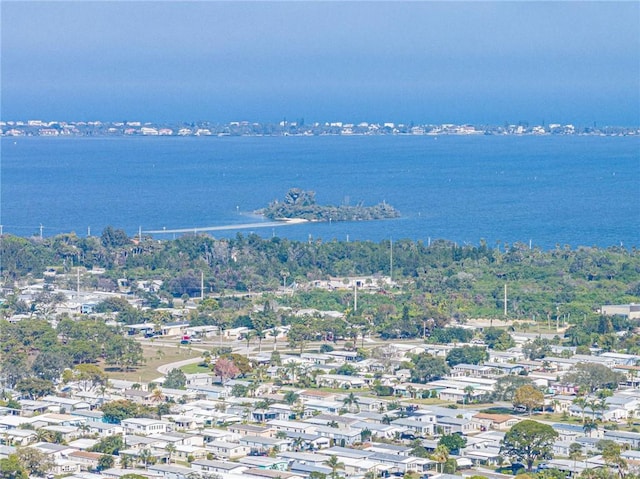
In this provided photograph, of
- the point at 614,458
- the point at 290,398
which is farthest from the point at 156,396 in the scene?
→ the point at 614,458

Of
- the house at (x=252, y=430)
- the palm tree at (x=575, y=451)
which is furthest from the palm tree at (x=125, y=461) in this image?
the palm tree at (x=575, y=451)

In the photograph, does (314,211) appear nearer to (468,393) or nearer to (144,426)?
(468,393)

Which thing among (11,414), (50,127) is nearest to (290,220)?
(11,414)

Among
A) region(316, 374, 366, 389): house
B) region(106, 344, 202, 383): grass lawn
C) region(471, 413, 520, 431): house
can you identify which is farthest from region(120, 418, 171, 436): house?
region(471, 413, 520, 431): house

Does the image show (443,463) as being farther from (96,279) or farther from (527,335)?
(96,279)

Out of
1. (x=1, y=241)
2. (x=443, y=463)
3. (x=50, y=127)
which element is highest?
(x=50, y=127)

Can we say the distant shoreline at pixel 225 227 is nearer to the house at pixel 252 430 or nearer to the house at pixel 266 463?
the house at pixel 252 430

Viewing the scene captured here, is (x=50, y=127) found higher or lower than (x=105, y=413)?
higher
